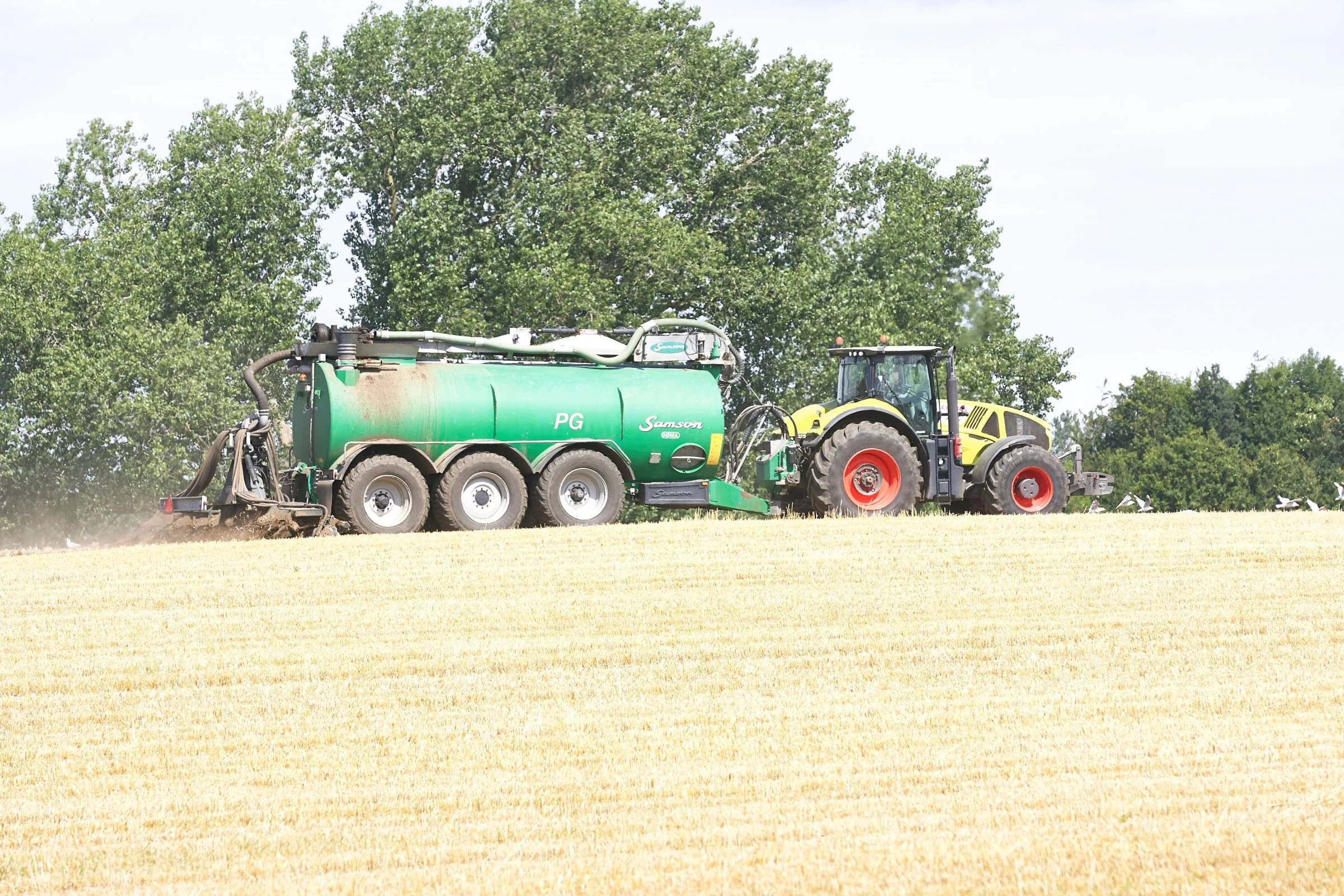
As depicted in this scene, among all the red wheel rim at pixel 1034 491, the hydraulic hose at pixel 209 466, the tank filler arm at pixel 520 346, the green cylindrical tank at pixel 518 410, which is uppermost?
the tank filler arm at pixel 520 346

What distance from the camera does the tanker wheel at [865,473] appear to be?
21.0 m

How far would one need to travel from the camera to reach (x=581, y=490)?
21.0 m

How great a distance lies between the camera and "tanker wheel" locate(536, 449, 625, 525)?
67.4ft

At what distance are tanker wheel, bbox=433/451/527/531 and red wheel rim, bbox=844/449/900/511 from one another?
421 centimetres

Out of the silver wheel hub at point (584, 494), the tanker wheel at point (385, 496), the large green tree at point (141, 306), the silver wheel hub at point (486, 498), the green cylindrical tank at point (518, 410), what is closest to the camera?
the tanker wheel at point (385, 496)

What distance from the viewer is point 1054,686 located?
480 inches

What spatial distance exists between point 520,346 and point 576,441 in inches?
59.8

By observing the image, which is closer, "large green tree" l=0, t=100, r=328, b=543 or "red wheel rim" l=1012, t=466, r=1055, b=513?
"red wheel rim" l=1012, t=466, r=1055, b=513

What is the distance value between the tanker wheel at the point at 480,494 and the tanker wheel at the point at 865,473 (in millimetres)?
3793

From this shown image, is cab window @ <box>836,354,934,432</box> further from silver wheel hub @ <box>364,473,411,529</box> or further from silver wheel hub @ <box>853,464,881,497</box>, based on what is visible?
silver wheel hub @ <box>364,473,411,529</box>

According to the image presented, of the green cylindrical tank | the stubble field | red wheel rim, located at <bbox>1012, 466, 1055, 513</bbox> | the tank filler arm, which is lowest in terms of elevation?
the stubble field

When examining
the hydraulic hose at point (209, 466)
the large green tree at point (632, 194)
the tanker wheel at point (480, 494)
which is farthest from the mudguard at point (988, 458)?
the large green tree at point (632, 194)

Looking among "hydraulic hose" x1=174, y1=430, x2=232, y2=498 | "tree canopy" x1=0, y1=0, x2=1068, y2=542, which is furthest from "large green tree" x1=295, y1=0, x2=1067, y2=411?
"hydraulic hose" x1=174, y1=430, x2=232, y2=498

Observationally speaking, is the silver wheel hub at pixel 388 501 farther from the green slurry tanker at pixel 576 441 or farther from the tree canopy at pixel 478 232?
the tree canopy at pixel 478 232
